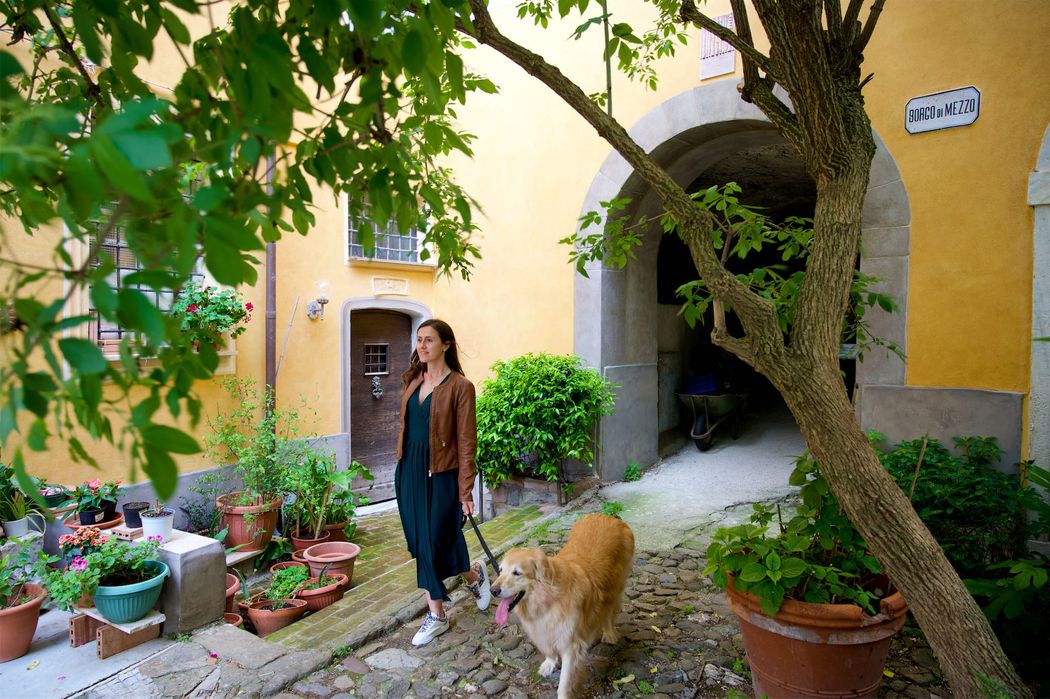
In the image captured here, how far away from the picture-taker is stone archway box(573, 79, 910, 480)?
16.2ft

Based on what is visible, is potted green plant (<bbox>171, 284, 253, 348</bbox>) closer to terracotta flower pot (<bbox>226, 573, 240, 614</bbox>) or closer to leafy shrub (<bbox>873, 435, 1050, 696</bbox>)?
terracotta flower pot (<bbox>226, 573, 240, 614</bbox>)

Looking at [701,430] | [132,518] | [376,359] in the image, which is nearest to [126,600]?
[132,518]

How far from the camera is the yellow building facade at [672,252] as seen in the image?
14.5 feet

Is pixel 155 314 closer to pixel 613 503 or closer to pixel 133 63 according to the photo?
pixel 133 63

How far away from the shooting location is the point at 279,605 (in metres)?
4.79

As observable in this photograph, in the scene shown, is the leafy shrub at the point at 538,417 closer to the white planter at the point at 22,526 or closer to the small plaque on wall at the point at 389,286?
the small plaque on wall at the point at 389,286

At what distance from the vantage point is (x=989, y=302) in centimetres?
448

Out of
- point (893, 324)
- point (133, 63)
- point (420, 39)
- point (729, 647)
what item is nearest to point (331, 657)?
point (729, 647)

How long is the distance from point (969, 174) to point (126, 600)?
21.0 ft

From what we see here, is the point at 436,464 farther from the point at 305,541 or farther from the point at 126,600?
the point at 305,541

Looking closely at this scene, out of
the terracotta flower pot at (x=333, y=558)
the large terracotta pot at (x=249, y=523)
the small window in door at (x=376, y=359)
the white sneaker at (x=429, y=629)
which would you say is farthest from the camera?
the small window in door at (x=376, y=359)

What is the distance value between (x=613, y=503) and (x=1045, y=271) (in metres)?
3.84

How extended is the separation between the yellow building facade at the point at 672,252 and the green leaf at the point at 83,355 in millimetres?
3922

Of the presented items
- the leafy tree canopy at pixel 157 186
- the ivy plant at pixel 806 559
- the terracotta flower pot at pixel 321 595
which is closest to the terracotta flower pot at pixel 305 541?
the terracotta flower pot at pixel 321 595
